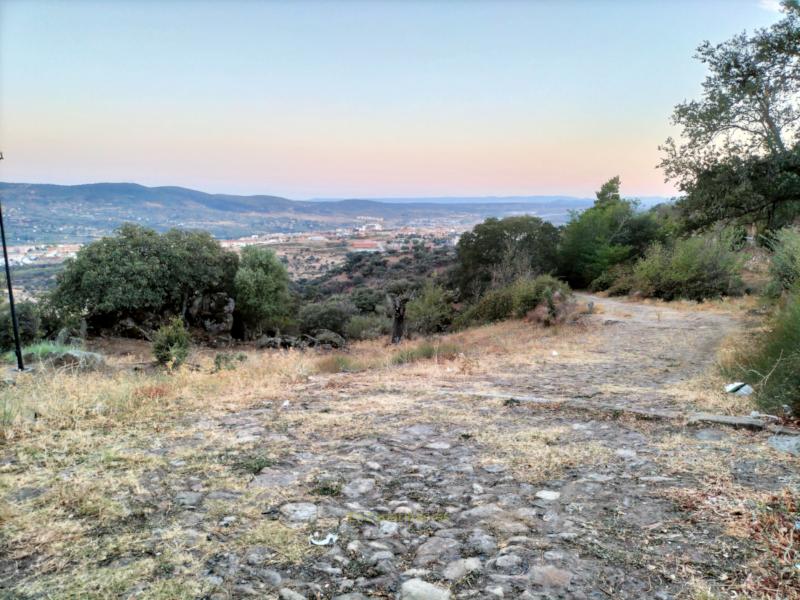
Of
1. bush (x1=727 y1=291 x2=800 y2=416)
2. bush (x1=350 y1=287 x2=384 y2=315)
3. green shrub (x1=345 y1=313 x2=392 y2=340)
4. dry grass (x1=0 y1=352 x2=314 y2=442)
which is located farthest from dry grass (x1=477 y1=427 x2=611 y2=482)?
bush (x1=350 y1=287 x2=384 y2=315)

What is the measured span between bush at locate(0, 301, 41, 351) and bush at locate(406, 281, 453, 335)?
15756 mm

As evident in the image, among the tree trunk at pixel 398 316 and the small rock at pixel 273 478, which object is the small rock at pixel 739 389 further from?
the tree trunk at pixel 398 316

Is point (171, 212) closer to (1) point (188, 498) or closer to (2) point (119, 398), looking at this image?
(2) point (119, 398)

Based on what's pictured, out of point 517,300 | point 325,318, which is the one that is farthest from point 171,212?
point 517,300

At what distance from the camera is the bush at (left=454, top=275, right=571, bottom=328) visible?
54.3 feet

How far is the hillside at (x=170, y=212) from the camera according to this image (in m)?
29.8

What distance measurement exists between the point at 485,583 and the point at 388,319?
26836 millimetres

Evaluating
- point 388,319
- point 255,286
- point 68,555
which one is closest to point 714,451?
point 68,555

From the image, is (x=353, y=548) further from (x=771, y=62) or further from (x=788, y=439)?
(x=771, y=62)

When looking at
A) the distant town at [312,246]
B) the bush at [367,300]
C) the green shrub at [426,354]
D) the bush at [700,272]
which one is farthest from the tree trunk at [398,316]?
the bush at [367,300]

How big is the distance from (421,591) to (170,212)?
67.9 meters

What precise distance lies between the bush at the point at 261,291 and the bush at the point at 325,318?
150cm

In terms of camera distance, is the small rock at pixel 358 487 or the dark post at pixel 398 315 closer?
the small rock at pixel 358 487

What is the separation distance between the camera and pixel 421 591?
1.85 m
